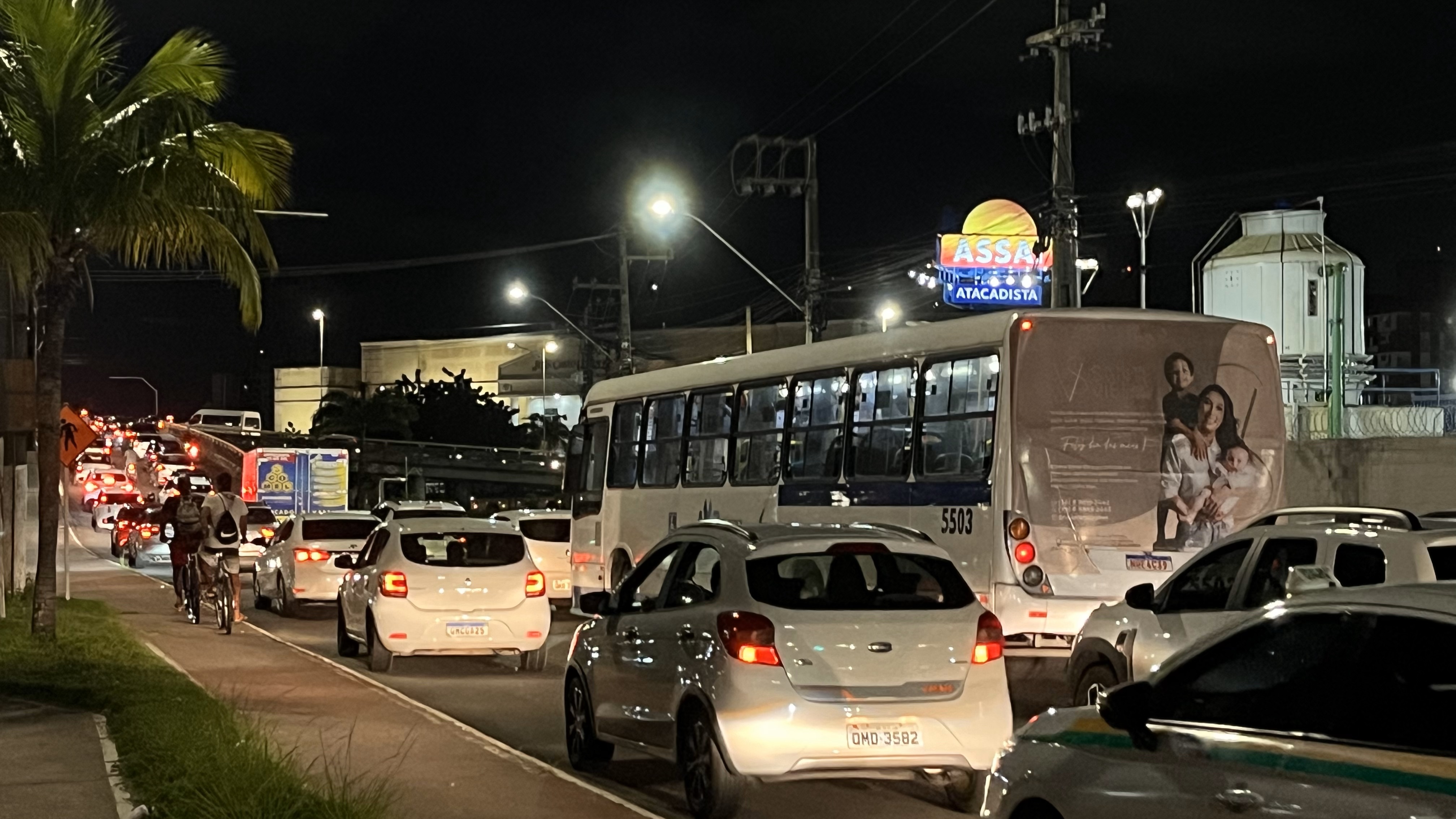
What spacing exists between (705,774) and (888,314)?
47166 millimetres

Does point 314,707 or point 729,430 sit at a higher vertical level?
point 729,430

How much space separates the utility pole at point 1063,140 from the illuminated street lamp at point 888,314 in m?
22.5

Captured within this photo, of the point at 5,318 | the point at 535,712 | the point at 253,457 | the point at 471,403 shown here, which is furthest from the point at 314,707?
the point at 471,403

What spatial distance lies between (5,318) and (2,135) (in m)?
12.0

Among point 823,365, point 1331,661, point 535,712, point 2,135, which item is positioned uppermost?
point 2,135

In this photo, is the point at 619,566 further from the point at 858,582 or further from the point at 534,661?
the point at 858,582

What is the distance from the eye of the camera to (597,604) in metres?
12.0

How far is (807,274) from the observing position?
33625 mm

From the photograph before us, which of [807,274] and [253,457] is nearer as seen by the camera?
[807,274]

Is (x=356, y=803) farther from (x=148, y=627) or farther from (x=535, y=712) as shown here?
(x=148, y=627)

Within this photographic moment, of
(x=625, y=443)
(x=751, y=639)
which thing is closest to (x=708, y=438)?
(x=625, y=443)

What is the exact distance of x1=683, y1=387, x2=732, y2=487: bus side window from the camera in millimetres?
20391

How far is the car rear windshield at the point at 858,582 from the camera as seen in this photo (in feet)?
33.1

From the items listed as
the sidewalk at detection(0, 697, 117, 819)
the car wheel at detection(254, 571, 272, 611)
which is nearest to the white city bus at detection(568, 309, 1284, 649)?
the sidewalk at detection(0, 697, 117, 819)
